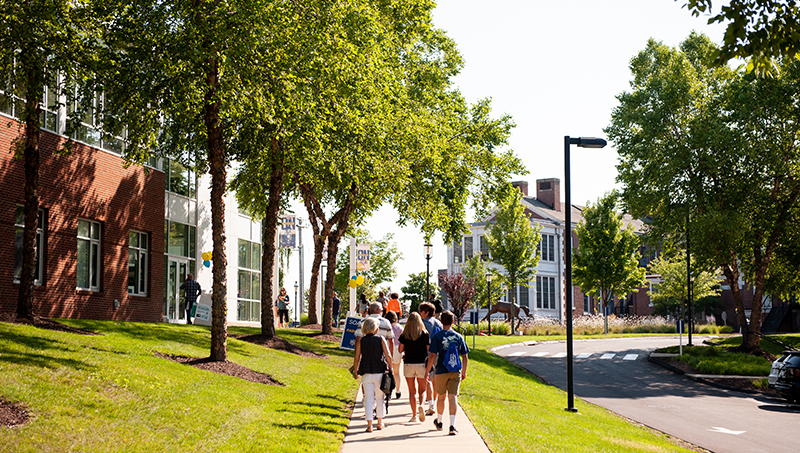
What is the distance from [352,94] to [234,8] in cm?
406

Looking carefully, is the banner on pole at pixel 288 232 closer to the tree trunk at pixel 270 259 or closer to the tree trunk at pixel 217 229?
the tree trunk at pixel 270 259

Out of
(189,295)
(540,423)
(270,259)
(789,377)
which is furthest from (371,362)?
(189,295)

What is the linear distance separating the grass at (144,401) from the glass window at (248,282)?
68.7 feet

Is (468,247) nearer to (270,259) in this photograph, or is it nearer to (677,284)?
(677,284)

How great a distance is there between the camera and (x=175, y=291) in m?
30.5

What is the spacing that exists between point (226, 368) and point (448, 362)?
19.3ft

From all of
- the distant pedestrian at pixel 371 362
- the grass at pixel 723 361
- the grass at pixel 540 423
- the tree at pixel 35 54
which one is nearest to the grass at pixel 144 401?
the distant pedestrian at pixel 371 362

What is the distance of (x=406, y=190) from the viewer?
27.3 meters

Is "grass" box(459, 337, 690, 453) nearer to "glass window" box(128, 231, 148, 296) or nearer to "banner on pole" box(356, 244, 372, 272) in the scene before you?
"glass window" box(128, 231, 148, 296)

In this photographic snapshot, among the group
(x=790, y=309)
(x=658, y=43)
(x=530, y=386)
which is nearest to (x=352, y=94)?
(x=530, y=386)

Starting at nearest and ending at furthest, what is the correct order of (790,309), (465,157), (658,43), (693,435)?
(693,435)
(465,157)
(658,43)
(790,309)

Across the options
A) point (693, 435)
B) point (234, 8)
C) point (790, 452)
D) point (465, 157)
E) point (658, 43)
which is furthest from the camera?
Answer: point (658, 43)

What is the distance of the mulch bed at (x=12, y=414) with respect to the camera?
7761 mm

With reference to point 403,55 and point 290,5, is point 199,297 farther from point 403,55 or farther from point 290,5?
point 290,5
